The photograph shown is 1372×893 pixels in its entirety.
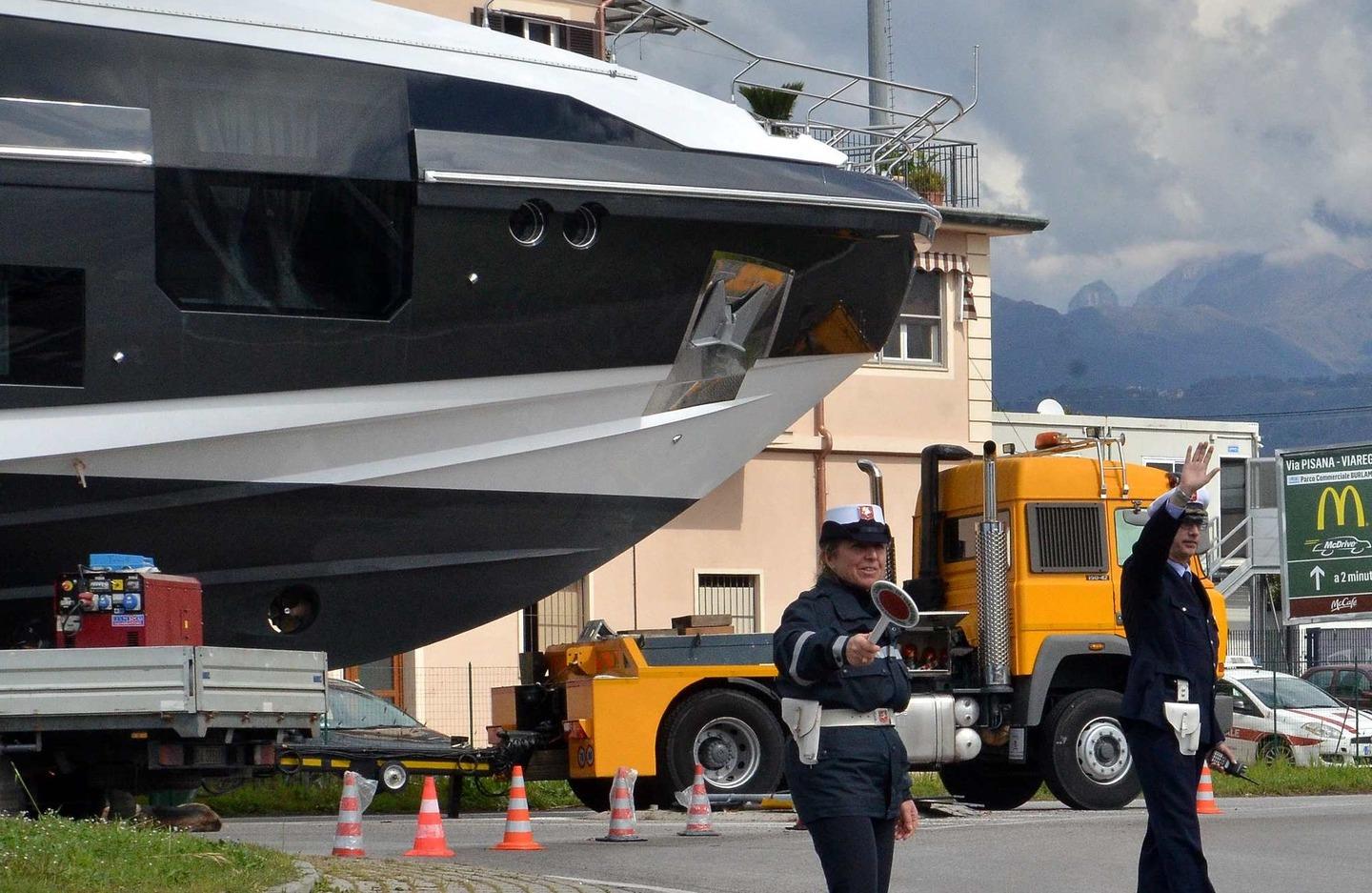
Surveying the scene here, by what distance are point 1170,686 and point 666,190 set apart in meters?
6.71

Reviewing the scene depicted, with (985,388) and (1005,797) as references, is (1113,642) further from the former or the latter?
(985,388)

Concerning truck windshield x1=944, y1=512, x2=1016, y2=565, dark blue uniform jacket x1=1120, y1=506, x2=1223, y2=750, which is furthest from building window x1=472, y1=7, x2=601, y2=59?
dark blue uniform jacket x1=1120, y1=506, x2=1223, y2=750

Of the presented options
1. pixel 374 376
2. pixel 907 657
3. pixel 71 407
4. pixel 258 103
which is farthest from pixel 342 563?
pixel 907 657

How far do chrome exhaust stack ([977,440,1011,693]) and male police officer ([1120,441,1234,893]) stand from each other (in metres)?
7.84

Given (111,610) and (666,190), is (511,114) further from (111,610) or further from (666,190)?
(111,610)

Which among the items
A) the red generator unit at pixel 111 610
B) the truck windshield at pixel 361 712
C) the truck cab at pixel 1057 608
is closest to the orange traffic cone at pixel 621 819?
the red generator unit at pixel 111 610

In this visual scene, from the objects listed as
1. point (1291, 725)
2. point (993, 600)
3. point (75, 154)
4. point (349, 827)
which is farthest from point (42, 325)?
point (1291, 725)

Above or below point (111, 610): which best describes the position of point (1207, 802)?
below

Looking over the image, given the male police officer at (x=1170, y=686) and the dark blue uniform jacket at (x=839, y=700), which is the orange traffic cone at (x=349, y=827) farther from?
the dark blue uniform jacket at (x=839, y=700)

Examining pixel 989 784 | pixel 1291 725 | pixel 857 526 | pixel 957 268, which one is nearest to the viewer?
pixel 857 526

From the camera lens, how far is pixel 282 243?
513 inches

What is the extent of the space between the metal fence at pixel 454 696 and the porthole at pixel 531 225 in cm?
1182

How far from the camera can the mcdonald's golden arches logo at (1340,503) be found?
32438 millimetres

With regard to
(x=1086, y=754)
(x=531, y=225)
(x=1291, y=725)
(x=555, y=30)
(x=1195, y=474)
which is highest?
(x=555, y=30)
